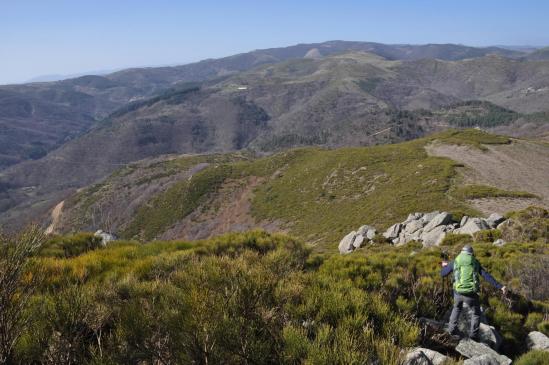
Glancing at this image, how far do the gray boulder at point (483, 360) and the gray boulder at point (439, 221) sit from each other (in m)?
21.5

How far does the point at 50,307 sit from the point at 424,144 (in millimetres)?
66534

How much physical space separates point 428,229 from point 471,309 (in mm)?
20026

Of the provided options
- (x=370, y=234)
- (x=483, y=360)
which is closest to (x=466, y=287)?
(x=483, y=360)

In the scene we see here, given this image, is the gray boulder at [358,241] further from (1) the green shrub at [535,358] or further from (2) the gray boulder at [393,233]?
(1) the green shrub at [535,358]

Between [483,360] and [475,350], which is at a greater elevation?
[483,360]

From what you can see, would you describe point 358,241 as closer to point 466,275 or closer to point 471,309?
point 466,275

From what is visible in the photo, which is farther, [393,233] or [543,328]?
[393,233]

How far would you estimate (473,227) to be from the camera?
2284 cm

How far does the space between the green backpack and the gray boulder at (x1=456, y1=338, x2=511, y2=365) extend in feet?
4.45

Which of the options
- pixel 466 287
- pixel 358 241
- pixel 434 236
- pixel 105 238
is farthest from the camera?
pixel 358 241

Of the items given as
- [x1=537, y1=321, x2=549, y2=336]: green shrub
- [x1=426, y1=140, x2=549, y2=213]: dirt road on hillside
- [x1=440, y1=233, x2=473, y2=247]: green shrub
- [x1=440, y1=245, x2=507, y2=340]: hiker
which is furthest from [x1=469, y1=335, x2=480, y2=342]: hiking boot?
[x1=426, y1=140, x2=549, y2=213]: dirt road on hillside

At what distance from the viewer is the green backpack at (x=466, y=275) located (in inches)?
302

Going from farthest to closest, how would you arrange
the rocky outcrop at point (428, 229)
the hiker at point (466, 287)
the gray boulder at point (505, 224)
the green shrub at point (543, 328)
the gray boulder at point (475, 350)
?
1. the rocky outcrop at point (428, 229)
2. the gray boulder at point (505, 224)
3. the green shrub at point (543, 328)
4. the hiker at point (466, 287)
5. the gray boulder at point (475, 350)

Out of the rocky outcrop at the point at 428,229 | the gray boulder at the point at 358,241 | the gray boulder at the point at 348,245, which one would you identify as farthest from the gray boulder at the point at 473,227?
the gray boulder at the point at 348,245
